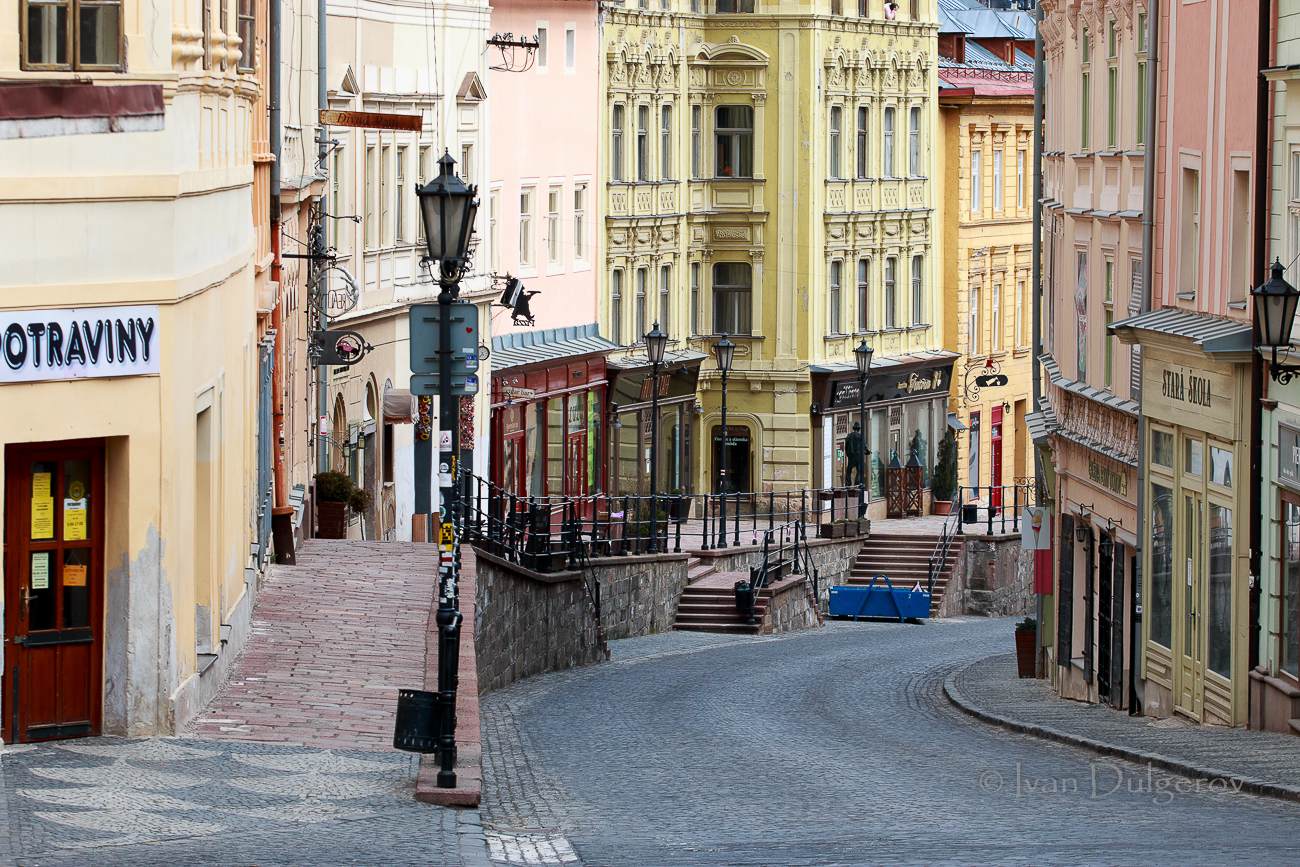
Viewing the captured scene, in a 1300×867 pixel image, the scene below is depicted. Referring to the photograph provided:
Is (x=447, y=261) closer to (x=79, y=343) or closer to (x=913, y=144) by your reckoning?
(x=79, y=343)

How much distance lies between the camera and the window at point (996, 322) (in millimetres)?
61875

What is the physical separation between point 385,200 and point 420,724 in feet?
76.0

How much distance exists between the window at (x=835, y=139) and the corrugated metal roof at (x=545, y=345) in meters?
8.08

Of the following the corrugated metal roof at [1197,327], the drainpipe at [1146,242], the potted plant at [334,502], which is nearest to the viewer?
the corrugated metal roof at [1197,327]

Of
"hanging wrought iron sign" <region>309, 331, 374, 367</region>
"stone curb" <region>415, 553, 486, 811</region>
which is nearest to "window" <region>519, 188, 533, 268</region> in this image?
"hanging wrought iron sign" <region>309, 331, 374, 367</region>

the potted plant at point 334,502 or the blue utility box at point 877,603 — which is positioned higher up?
the potted plant at point 334,502

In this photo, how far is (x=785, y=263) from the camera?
53281mm

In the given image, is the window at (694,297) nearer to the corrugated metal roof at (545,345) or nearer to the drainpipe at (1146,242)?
the corrugated metal roof at (545,345)

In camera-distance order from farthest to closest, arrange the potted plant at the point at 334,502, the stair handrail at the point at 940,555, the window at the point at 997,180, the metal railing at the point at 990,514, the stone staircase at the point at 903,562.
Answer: the window at the point at 997,180, the metal railing at the point at 990,514, the stone staircase at the point at 903,562, the stair handrail at the point at 940,555, the potted plant at the point at 334,502

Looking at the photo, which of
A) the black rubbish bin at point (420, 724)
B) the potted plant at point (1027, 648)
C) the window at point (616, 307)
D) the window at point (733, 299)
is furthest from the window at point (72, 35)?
the window at point (733, 299)

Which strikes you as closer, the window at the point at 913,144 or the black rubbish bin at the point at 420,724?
the black rubbish bin at the point at 420,724

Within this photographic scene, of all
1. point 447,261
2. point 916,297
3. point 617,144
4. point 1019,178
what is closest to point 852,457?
point 916,297

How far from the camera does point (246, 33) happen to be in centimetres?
2338

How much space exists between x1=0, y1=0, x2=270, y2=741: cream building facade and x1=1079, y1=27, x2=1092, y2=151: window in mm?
15680
